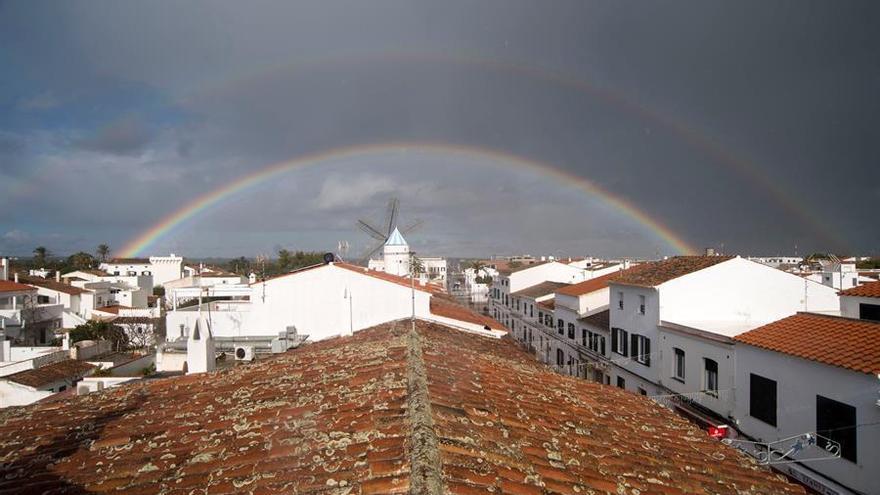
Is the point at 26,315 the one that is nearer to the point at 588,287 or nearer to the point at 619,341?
the point at 588,287

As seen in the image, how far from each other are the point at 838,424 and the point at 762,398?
291 centimetres

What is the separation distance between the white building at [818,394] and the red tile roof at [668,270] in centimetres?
621

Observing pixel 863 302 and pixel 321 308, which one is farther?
pixel 321 308

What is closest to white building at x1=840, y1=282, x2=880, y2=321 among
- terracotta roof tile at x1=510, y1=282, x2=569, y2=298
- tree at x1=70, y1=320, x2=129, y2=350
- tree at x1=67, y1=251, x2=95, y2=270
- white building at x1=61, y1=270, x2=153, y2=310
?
terracotta roof tile at x1=510, y1=282, x2=569, y2=298

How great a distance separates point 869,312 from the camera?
49.7 ft

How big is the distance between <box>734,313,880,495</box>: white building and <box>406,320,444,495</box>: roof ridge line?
37.5 ft

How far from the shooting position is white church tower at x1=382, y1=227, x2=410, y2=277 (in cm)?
5231

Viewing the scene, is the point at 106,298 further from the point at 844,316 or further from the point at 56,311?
the point at 844,316

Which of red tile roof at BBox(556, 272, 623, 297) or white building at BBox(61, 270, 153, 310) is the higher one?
red tile roof at BBox(556, 272, 623, 297)

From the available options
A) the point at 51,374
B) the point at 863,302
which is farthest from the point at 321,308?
the point at 863,302

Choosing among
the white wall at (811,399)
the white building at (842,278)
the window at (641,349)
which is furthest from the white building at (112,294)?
the white building at (842,278)

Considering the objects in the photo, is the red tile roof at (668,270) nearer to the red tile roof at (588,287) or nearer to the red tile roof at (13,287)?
the red tile roof at (588,287)

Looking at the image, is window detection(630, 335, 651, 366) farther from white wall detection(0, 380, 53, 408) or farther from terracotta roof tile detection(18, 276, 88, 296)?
terracotta roof tile detection(18, 276, 88, 296)

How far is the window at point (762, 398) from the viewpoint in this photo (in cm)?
1525
